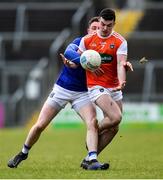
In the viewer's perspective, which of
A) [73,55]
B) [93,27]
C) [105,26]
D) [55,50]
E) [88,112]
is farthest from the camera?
[55,50]

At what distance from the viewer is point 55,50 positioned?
35375 millimetres

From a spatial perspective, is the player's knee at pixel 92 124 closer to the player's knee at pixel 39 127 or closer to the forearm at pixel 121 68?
the player's knee at pixel 39 127

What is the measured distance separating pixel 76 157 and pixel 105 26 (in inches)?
197

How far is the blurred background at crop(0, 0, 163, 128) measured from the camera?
113 ft

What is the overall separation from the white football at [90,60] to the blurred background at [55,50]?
19.5 metres

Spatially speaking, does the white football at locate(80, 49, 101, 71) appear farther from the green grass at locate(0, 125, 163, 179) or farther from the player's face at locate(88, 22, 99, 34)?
the green grass at locate(0, 125, 163, 179)

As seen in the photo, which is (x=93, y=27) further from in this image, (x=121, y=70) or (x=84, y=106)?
(x=84, y=106)

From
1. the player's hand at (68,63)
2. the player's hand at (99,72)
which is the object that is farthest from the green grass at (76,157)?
the player's hand at (68,63)

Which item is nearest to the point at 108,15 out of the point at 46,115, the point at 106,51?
the point at 106,51

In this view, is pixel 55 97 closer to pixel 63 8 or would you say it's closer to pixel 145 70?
pixel 145 70

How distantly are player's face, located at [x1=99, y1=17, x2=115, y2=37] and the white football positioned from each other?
1.35ft

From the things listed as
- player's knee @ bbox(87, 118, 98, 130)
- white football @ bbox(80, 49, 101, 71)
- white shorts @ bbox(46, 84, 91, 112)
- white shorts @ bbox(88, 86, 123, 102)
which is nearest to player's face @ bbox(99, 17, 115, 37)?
white football @ bbox(80, 49, 101, 71)

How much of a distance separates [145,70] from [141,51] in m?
2.58

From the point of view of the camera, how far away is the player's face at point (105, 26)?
14398 mm
